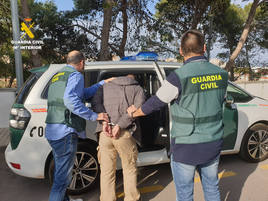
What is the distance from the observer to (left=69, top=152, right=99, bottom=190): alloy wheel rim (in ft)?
9.59

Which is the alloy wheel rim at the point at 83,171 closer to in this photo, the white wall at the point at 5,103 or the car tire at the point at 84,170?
the car tire at the point at 84,170

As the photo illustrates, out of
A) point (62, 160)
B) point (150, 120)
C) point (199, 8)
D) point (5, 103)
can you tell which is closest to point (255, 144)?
point (150, 120)

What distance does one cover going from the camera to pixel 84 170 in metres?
2.97

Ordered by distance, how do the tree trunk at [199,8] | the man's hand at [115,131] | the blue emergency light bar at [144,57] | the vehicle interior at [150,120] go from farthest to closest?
1. the tree trunk at [199,8]
2. the blue emergency light bar at [144,57]
3. the vehicle interior at [150,120]
4. the man's hand at [115,131]

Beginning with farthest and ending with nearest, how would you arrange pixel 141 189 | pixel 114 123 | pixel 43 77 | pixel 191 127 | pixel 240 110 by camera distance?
pixel 240 110 < pixel 141 189 < pixel 43 77 < pixel 114 123 < pixel 191 127

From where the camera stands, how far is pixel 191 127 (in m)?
1.76

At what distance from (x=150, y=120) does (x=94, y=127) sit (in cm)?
96

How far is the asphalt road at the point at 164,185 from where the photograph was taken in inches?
117

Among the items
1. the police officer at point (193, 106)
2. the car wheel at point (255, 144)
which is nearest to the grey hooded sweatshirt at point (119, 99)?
the police officer at point (193, 106)

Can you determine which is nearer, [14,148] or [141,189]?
[14,148]

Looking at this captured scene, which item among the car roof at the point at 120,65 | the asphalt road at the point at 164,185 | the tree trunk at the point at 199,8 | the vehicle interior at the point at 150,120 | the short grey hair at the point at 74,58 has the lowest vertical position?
the asphalt road at the point at 164,185

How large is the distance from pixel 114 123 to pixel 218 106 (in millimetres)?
1034

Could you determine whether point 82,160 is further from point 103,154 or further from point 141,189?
point 141,189

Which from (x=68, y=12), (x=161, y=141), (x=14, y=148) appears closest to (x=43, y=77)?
(x=14, y=148)
